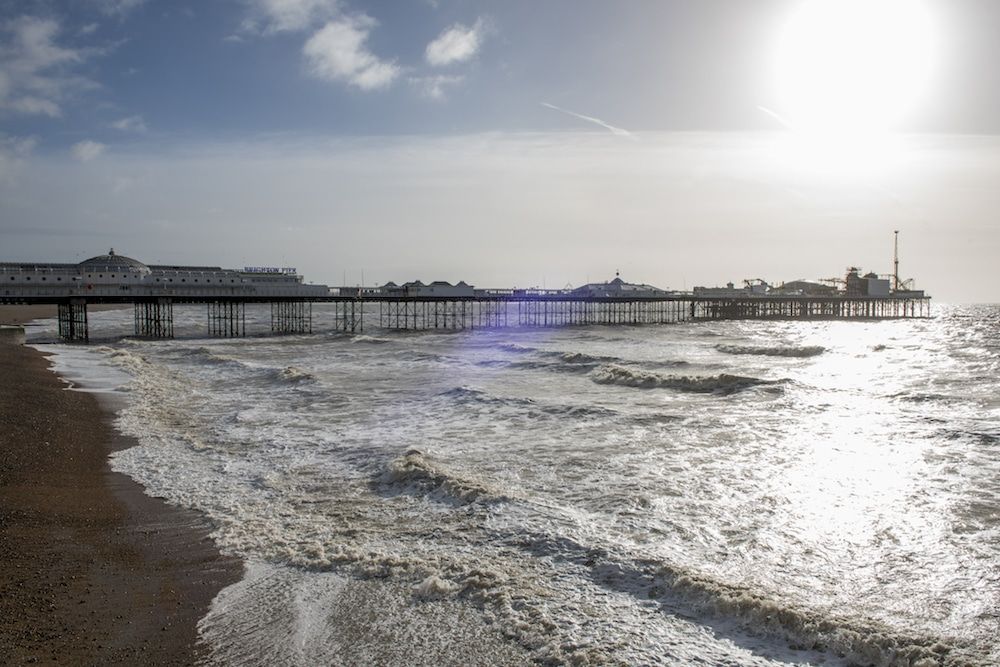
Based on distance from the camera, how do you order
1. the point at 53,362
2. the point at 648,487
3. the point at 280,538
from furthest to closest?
the point at 53,362, the point at 648,487, the point at 280,538

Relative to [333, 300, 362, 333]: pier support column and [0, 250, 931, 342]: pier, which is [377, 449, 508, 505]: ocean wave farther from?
[333, 300, 362, 333]: pier support column

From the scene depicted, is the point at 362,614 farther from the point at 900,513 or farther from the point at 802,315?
the point at 802,315

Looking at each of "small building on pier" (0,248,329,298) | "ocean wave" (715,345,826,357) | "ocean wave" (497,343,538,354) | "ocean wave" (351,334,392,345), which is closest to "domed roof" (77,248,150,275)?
"small building on pier" (0,248,329,298)

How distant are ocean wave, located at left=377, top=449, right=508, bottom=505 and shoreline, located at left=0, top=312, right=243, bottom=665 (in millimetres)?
3127

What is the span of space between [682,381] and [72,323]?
38.2 meters

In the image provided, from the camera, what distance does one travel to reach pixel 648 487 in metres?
11.1

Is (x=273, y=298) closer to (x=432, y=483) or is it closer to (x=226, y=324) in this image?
(x=226, y=324)

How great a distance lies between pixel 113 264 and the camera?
7469 centimetres

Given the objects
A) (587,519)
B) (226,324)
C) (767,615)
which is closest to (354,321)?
(226,324)

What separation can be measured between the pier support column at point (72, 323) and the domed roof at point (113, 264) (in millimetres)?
22804

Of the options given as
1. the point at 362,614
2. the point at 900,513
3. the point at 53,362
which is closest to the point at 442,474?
the point at 362,614

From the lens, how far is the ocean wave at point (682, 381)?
23.7m

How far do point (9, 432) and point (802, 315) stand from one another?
90460 millimetres

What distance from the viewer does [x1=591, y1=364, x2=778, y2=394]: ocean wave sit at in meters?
23.7
